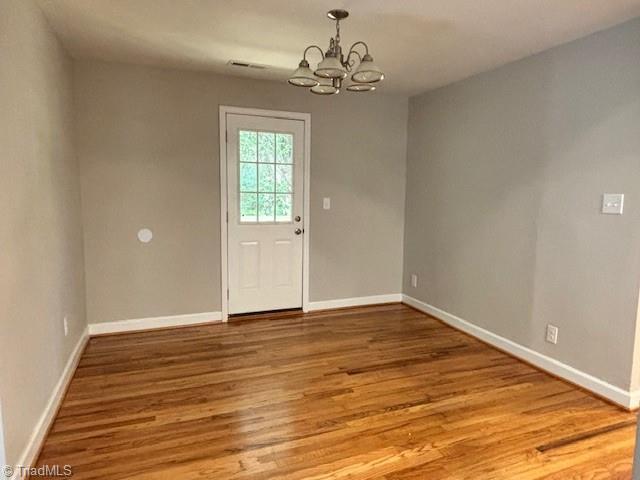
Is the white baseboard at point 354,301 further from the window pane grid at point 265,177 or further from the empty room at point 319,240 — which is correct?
the window pane grid at point 265,177

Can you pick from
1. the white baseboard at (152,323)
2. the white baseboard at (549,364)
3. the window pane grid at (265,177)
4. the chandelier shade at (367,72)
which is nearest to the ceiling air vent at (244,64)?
the window pane grid at (265,177)

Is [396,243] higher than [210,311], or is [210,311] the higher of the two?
[396,243]

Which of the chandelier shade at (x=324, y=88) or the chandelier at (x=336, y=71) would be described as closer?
the chandelier at (x=336, y=71)

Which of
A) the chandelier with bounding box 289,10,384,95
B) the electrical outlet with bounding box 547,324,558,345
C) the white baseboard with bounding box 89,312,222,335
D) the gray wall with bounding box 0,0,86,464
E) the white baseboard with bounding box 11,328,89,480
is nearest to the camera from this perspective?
the gray wall with bounding box 0,0,86,464

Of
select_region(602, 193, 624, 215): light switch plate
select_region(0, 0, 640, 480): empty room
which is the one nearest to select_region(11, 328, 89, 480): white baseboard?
select_region(0, 0, 640, 480): empty room

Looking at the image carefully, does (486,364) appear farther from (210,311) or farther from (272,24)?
(272,24)

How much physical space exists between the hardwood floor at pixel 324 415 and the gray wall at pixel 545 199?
42cm

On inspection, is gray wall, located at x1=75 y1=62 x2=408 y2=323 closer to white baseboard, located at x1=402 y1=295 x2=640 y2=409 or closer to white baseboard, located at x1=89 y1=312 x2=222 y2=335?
white baseboard, located at x1=89 y1=312 x2=222 y2=335

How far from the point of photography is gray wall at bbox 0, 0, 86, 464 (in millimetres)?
1728

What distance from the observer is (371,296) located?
4633 millimetres

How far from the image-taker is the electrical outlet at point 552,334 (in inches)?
115

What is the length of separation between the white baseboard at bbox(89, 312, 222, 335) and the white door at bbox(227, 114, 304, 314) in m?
0.25

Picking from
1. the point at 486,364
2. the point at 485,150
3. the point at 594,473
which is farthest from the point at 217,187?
the point at 594,473

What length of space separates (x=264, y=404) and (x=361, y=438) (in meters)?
0.64
